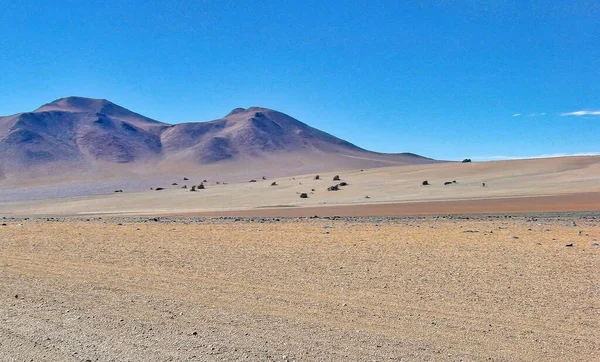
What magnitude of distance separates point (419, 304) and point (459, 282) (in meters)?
1.88

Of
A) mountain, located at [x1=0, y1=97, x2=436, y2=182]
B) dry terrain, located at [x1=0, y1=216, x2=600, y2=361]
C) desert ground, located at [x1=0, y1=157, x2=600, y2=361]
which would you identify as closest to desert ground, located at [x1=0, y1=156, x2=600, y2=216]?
desert ground, located at [x1=0, y1=157, x2=600, y2=361]

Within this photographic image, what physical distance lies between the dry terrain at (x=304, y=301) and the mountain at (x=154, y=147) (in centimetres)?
11585

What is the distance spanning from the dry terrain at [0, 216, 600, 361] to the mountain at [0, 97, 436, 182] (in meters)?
116

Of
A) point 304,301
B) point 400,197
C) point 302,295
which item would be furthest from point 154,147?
point 304,301

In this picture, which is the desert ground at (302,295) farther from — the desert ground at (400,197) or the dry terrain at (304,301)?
the desert ground at (400,197)

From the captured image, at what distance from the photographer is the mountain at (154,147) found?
450 feet

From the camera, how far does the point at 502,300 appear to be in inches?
351

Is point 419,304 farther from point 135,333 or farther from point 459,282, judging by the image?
point 135,333

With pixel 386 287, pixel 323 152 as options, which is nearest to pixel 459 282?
pixel 386 287

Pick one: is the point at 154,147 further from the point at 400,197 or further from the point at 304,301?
the point at 304,301

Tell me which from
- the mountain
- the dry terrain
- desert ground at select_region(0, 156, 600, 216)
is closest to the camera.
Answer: the dry terrain

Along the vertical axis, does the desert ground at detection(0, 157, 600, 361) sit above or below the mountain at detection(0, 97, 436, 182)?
below

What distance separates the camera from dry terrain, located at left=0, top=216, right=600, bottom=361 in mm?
6648

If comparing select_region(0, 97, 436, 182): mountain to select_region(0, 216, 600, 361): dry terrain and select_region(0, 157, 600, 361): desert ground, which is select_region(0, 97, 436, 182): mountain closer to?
select_region(0, 157, 600, 361): desert ground
